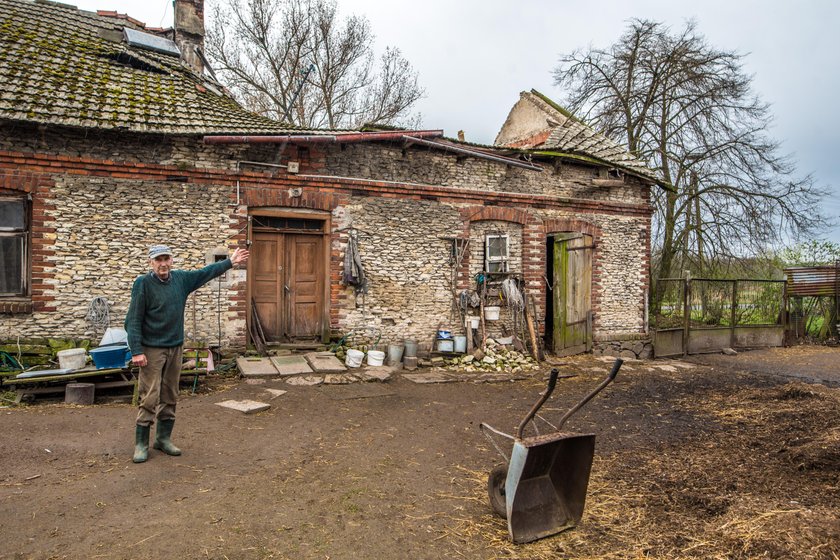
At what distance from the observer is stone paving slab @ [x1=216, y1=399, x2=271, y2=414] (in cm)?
655

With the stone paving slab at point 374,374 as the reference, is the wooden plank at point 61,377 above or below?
above

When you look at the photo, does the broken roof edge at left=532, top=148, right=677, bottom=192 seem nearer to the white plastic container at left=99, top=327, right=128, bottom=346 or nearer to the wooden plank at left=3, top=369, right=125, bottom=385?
the white plastic container at left=99, top=327, right=128, bottom=346

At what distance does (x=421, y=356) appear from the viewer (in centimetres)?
1010

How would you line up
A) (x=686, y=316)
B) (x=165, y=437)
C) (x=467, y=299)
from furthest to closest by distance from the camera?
(x=686, y=316) → (x=467, y=299) → (x=165, y=437)

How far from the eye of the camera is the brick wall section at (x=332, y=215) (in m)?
7.89

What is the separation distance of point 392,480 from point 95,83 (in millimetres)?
8253

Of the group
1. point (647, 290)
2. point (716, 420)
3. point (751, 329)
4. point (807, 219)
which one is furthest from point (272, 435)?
point (807, 219)

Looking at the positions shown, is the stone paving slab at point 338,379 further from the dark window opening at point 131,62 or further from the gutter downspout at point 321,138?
the dark window opening at point 131,62

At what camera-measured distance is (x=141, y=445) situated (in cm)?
474

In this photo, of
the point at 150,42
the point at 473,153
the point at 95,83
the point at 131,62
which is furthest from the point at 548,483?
the point at 150,42

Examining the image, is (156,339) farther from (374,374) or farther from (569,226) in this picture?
(569,226)

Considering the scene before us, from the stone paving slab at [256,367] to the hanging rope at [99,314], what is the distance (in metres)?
2.08

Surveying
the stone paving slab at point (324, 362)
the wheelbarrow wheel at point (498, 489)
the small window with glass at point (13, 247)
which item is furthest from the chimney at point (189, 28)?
the wheelbarrow wheel at point (498, 489)

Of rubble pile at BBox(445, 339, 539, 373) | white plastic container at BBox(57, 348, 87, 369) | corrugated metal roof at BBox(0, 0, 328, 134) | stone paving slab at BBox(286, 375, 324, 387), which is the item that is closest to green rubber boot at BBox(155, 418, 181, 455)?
white plastic container at BBox(57, 348, 87, 369)
